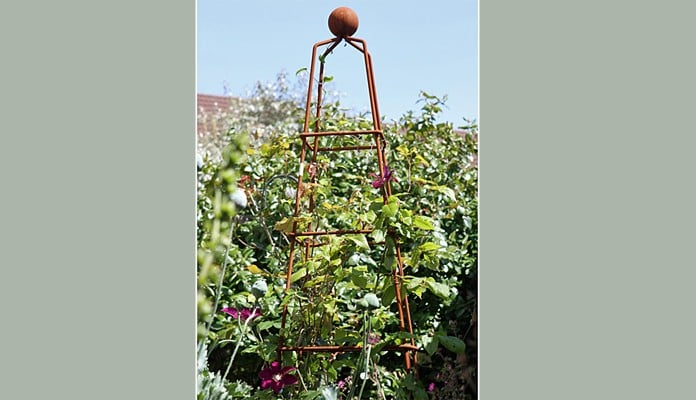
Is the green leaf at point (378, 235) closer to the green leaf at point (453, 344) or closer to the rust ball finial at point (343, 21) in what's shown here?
the green leaf at point (453, 344)

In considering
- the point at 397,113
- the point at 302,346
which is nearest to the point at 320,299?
the point at 302,346

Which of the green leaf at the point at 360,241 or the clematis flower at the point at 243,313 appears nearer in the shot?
the green leaf at the point at 360,241

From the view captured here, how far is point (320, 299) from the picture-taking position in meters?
3.89

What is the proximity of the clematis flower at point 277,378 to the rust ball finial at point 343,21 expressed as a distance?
63.7 inches

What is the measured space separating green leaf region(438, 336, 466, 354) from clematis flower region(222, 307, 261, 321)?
910 mm

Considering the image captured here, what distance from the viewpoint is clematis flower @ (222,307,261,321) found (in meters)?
3.90

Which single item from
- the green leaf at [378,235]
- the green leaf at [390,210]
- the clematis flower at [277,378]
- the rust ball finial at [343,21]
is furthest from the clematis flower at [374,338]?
the rust ball finial at [343,21]

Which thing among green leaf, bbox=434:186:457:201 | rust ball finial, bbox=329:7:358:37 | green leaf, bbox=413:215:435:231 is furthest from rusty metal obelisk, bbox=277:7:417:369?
green leaf, bbox=434:186:457:201

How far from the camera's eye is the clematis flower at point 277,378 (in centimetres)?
382

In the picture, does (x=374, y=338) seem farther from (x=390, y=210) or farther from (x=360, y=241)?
(x=390, y=210)

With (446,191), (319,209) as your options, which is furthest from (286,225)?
(446,191)

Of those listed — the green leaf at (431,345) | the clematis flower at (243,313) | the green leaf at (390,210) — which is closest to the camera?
the green leaf at (390,210)

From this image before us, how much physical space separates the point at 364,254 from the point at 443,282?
43cm
